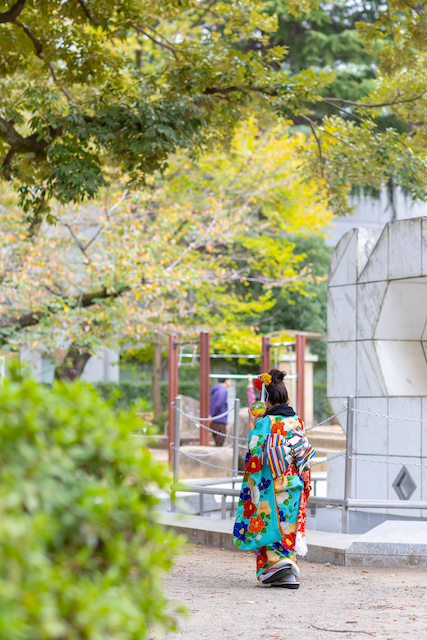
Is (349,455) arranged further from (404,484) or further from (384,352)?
(384,352)

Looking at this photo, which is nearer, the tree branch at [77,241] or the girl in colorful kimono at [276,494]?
the girl in colorful kimono at [276,494]

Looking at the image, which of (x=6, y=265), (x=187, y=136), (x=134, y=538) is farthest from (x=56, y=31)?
(x=134, y=538)

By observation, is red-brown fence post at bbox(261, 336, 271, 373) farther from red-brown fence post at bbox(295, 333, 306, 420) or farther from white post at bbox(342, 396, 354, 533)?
white post at bbox(342, 396, 354, 533)

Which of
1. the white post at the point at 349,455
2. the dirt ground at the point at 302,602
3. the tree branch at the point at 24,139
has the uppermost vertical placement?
the tree branch at the point at 24,139

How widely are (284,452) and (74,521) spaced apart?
3.95m

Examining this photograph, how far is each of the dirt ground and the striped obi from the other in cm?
87

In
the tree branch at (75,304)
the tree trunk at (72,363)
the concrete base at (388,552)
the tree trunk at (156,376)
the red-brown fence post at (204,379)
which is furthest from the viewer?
the tree trunk at (156,376)

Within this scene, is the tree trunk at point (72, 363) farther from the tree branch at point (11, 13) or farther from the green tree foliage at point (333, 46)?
the green tree foliage at point (333, 46)

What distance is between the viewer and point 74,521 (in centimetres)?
157

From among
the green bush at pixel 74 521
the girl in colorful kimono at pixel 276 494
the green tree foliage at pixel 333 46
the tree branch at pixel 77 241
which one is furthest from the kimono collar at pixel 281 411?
the green tree foliage at pixel 333 46

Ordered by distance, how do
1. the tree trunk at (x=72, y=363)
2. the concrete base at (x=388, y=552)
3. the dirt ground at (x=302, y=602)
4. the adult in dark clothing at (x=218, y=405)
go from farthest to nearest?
the tree trunk at (x=72, y=363) < the adult in dark clothing at (x=218, y=405) < the concrete base at (x=388, y=552) < the dirt ground at (x=302, y=602)

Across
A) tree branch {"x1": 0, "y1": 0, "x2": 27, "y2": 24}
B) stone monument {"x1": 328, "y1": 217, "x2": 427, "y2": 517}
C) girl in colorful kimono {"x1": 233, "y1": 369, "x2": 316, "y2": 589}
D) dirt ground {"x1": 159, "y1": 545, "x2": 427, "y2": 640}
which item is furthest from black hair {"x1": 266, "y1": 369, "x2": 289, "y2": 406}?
tree branch {"x1": 0, "y1": 0, "x2": 27, "y2": 24}

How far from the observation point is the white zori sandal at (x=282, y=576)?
17.3 ft

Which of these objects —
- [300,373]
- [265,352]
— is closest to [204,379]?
[265,352]
